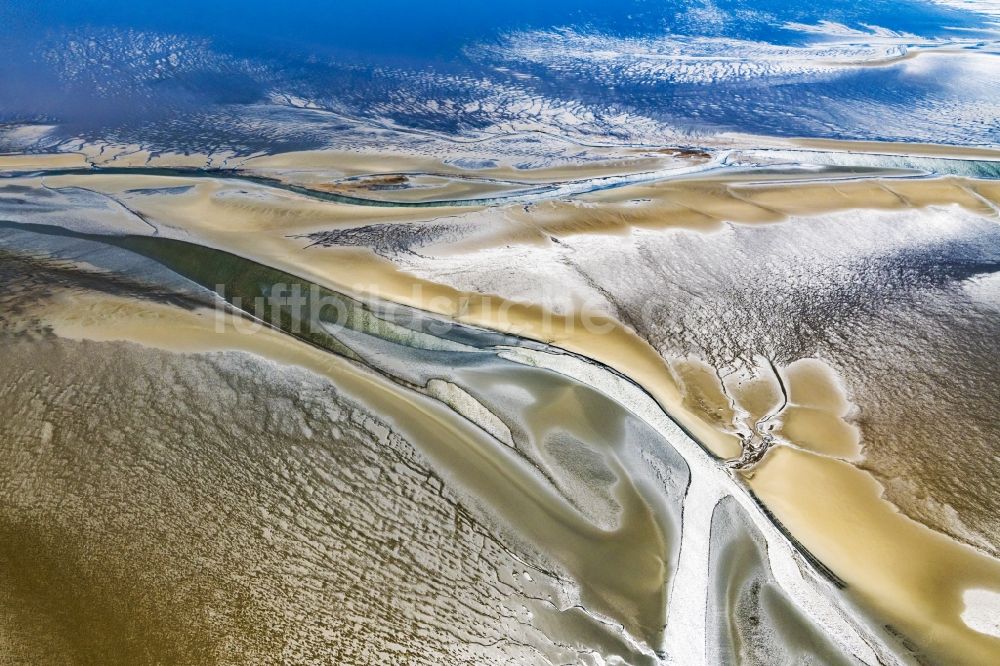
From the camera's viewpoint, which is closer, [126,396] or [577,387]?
[126,396]

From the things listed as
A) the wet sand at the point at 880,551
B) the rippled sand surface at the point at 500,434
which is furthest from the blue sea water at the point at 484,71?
the wet sand at the point at 880,551

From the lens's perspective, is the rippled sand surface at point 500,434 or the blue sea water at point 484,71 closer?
the rippled sand surface at point 500,434

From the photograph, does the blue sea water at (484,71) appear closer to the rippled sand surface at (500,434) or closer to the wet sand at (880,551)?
the rippled sand surface at (500,434)

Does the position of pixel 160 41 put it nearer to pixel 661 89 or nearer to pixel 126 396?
pixel 661 89

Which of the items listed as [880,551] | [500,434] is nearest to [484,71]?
[500,434]

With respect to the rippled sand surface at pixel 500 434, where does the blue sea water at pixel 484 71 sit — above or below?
above

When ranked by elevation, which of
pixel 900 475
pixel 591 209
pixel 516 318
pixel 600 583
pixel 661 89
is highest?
pixel 661 89

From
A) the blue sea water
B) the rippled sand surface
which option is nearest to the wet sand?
the rippled sand surface

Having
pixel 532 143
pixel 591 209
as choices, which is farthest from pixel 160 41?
pixel 591 209
